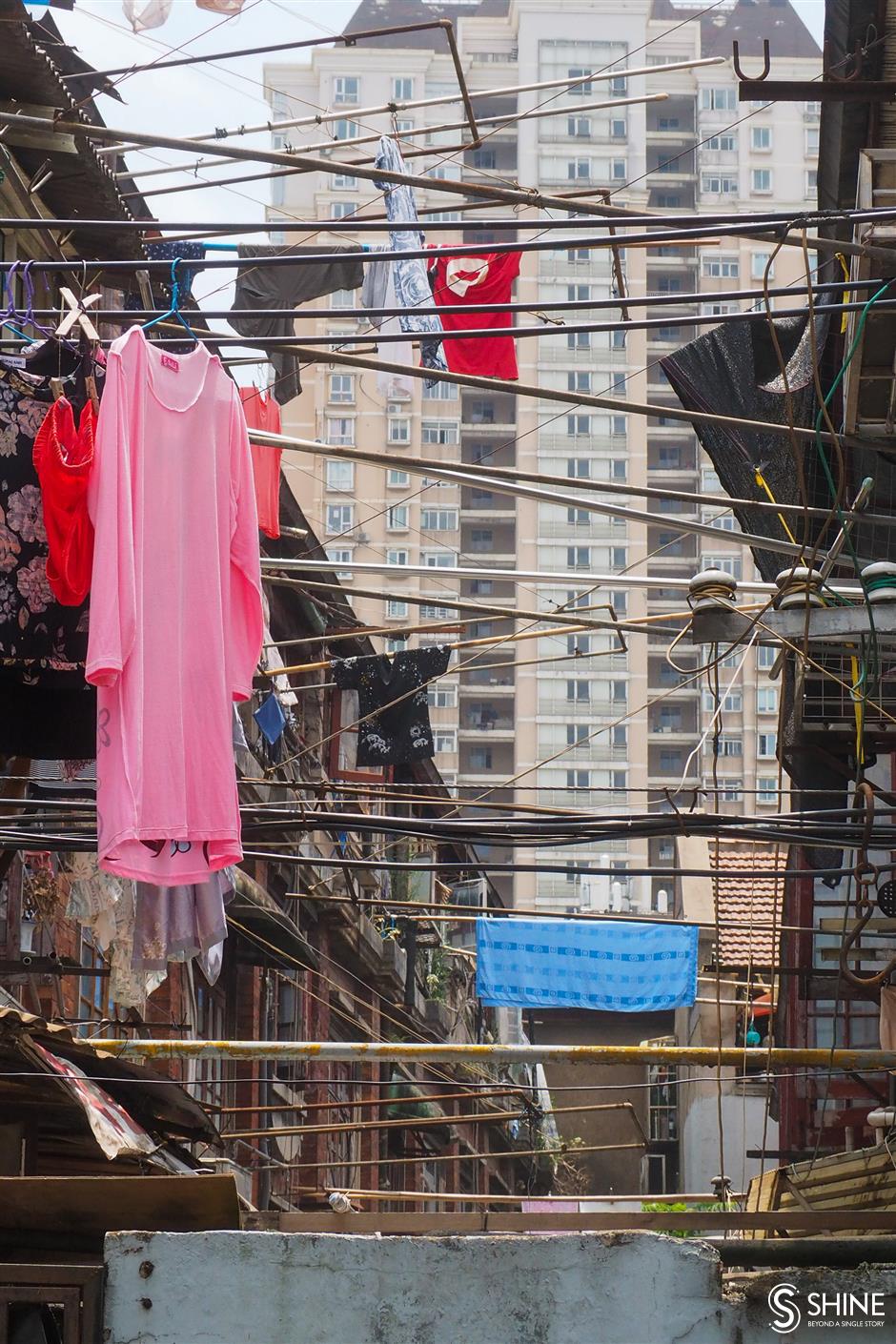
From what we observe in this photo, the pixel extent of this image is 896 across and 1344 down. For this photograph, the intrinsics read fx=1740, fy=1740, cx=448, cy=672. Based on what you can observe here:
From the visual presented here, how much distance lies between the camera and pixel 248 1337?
18.5 feet

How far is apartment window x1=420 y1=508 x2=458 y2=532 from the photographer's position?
69.0 metres

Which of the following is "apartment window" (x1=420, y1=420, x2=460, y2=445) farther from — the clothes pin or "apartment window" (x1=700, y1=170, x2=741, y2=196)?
the clothes pin

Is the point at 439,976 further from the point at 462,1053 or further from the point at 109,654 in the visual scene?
the point at 109,654

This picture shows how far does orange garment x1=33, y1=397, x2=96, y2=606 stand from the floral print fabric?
20cm

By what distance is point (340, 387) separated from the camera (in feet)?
216

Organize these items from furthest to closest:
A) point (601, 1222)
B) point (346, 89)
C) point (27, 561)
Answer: point (346, 89) → point (601, 1222) → point (27, 561)

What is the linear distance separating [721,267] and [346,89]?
17.6 meters

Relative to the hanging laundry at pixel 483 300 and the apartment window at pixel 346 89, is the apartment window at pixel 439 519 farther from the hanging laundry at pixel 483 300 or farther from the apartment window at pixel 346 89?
the hanging laundry at pixel 483 300

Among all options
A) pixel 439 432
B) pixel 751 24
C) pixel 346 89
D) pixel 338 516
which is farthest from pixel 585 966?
pixel 751 24

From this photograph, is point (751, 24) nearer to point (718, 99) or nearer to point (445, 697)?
point (718, 99)

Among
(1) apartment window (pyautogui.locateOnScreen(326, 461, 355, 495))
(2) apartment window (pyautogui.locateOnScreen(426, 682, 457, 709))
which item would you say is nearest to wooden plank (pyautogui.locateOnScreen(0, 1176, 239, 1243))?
(1) apartment window (pyautogui.locateOnScreen(326, 461, 355, 495))

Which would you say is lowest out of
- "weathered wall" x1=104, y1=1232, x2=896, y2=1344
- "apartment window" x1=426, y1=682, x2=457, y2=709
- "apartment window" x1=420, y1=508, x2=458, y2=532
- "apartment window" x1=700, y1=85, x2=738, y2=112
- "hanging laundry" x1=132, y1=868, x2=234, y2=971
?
"weathered wall" x1=104, y1=1232, x2=896, y2=1344

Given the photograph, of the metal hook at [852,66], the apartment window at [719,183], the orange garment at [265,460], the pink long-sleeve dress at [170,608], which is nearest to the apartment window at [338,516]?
the apartment window at [719,183]

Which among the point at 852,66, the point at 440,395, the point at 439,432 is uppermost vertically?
the point at 440,395
